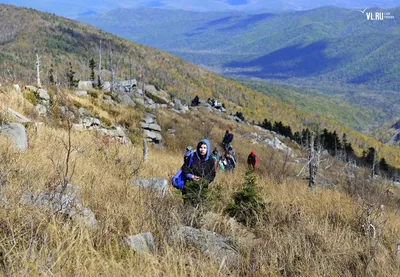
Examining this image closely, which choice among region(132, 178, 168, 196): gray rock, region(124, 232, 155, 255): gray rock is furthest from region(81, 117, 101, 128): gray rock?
region(124, 232, 155, 255): gray rock

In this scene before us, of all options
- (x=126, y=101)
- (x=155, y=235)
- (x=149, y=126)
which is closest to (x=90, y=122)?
(x=149, y=126)

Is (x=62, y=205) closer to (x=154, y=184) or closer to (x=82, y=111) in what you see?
(x=154, y=184)

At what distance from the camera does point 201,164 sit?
497 cm

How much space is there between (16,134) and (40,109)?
557cm

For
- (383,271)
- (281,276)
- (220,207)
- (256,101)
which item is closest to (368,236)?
(383,271)

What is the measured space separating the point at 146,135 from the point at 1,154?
452 inches

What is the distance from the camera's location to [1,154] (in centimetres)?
431

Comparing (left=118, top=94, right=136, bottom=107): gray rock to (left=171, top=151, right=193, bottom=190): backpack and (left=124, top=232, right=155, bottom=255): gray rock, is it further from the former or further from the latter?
(left=124, top=232, right=155, bottom=255): gray rock

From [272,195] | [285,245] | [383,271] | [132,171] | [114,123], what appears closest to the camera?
[383,271]

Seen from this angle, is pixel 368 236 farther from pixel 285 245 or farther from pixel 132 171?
pixel 132 171

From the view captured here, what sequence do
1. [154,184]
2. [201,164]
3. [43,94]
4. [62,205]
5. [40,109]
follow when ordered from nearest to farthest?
[62,205]
[154,184]
[201,164]
[40,109]
[43,94]

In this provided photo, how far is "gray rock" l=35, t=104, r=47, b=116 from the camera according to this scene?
10.3 metres

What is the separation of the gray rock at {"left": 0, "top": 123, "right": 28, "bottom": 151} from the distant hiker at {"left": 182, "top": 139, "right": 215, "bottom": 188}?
7.71 feet

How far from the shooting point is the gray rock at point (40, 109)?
10.3 metres
